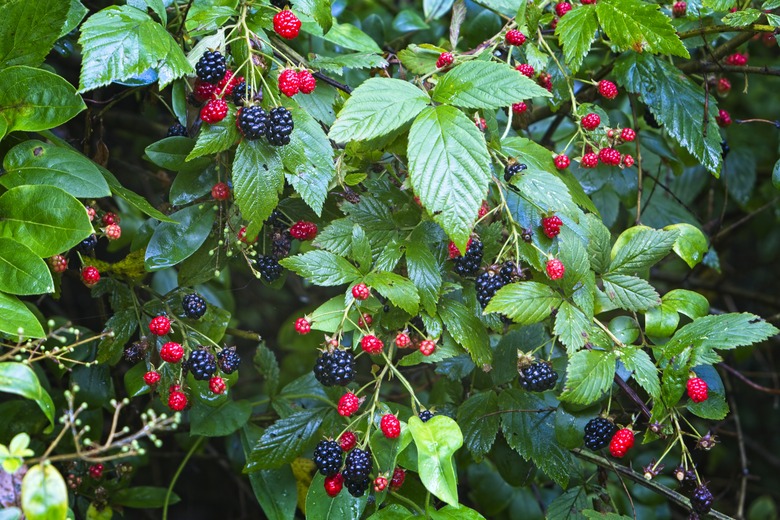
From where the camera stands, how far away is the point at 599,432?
59.6 inches

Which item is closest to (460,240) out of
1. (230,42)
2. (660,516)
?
(230,42)

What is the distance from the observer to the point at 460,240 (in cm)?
129

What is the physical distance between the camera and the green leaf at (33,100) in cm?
138

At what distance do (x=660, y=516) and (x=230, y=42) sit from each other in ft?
7.04

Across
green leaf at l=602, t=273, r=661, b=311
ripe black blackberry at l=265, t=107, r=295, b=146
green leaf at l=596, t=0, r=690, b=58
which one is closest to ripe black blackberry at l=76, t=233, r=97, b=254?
ripe black blackberry at l=265, t=107, r=295, b=146

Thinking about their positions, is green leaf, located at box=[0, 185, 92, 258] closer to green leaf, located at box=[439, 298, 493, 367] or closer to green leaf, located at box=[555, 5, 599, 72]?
green leaf, located at box=[439, 298, 493, 367]

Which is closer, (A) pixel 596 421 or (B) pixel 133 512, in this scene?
(A) pixel 596 421

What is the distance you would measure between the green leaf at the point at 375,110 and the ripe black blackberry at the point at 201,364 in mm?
518

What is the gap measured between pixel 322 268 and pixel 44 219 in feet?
1.63

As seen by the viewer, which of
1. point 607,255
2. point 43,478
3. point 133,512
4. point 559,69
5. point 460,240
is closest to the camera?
point 43,478

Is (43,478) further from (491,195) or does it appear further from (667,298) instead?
(667,298)

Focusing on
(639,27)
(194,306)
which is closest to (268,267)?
(194,306)

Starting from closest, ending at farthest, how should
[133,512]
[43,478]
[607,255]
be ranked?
[43,478] → [607,255] → [133,512]

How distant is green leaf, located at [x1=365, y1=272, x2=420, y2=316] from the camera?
139 centimetres
